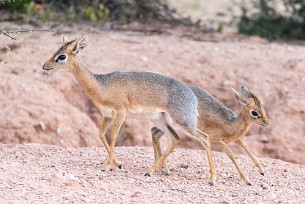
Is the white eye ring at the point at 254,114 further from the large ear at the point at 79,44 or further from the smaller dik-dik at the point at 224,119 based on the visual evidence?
the large ear at the point at 79,44

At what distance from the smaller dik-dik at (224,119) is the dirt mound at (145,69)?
289 cm

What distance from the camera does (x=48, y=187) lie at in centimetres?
733

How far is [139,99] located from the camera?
27.1 ft

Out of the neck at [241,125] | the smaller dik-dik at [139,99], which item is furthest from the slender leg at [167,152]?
the neck at [241,125]

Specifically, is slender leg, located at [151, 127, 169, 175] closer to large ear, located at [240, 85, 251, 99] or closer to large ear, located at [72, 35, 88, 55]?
large ear, located at [240, 85, 251, 99]

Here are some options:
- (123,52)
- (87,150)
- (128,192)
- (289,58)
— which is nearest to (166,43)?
(123,52)

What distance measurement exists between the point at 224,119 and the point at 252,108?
11.7 inches

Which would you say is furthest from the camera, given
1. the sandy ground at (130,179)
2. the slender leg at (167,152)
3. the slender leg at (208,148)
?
the slender leg at (167,152)

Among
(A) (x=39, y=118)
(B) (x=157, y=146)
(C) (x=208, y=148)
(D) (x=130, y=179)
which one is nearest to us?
(D) (x=130, y=179)

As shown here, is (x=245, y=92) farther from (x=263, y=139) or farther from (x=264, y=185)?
(x=263, y=139)

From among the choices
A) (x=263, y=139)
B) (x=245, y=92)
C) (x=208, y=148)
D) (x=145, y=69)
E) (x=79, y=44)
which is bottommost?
(x=263, y=139)

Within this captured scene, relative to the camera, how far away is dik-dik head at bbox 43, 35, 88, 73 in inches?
329

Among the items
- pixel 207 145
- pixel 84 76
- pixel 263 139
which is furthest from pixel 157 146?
pixel 263 139

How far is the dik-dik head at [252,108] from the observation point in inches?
339
